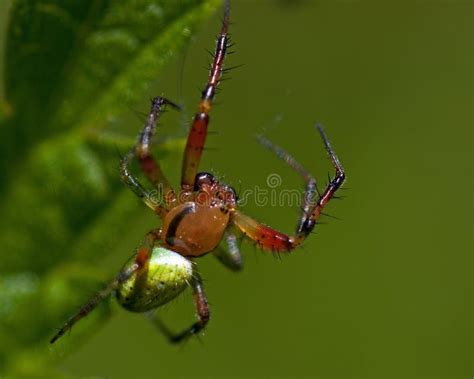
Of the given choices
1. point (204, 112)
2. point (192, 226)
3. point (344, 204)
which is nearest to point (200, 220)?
point (192, 226)

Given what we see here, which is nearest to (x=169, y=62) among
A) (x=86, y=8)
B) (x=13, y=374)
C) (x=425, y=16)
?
(x=86, y=8)

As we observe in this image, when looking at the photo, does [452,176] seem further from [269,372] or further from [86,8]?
[86,8]

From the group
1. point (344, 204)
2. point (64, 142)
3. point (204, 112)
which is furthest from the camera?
point (344, 204)

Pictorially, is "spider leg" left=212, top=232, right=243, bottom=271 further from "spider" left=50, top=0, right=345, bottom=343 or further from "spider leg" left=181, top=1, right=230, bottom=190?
"spider leg" left=181, top=1, right=230, bottom=190

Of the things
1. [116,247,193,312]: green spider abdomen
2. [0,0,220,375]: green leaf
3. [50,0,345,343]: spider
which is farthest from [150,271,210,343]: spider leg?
[0,0,220,375]: green leaf

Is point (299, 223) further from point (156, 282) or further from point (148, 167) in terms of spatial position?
point (148, 167)

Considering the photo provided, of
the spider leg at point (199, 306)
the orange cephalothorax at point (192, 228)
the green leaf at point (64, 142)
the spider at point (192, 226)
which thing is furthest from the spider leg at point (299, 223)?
the green leaf at point (64, 142)

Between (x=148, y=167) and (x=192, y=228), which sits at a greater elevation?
(x=148, y=167)

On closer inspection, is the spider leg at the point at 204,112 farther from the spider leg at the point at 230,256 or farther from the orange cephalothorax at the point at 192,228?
the spider leg at the point at 230,256
